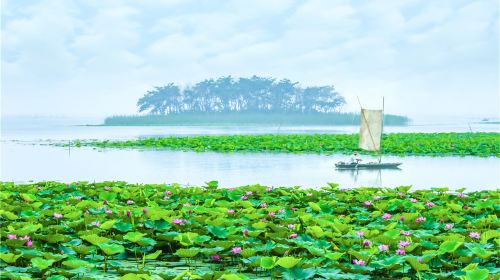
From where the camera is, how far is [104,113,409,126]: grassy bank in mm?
82188

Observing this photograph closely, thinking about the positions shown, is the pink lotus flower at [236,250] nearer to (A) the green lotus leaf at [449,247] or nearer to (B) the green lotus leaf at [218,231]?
(B) the green lotus leaf at [218,231]

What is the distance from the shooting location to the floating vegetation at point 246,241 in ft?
13.1

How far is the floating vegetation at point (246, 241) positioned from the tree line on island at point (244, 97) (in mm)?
77635

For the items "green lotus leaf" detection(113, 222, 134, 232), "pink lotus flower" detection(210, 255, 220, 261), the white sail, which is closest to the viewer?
"pink lotus flower" detection(210, 255, 220, 261)

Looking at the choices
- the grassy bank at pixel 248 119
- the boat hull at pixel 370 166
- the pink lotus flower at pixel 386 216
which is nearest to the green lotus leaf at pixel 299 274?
the pink lotus flower at pixel 386 216

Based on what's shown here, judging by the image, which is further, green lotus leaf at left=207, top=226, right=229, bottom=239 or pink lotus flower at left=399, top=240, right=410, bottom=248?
green lotus leaf at left=207, top=226, right=229, bottom=239

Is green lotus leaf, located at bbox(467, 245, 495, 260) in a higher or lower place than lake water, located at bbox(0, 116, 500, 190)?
higher

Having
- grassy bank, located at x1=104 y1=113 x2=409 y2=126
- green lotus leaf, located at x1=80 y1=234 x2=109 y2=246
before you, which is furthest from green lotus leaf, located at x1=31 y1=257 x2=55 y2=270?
grassy bank, located at x1=104 y1=113 x2=409 y2=126

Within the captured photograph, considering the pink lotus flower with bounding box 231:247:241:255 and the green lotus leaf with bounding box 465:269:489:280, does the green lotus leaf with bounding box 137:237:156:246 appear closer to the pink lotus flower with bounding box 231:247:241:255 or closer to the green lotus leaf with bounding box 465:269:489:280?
the pink lotus flower with bounding box 231:247:241:255

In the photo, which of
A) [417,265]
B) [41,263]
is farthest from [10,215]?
[417,265]

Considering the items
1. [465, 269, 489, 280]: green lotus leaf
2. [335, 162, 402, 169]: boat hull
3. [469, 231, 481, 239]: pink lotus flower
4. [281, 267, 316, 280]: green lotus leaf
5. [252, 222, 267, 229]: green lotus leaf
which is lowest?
[335, 162, 402, 169]: boat hull

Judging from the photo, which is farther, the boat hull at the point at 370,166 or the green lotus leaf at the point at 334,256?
the boat hull at the point at 370,166

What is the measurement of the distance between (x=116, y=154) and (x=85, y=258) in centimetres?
1762

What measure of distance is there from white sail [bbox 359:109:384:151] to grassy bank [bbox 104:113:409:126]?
6561 centimetres
